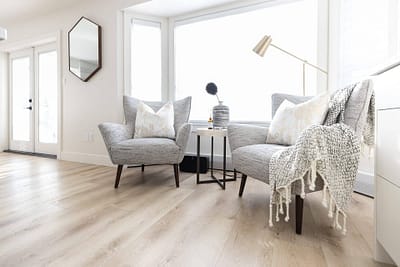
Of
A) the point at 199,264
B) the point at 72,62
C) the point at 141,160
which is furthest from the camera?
the point at 72,62

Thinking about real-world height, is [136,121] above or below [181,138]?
above

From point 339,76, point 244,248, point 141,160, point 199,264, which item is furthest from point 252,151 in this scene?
point 339,76

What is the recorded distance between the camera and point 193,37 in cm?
324

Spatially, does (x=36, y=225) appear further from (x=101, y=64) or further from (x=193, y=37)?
(x=193, y=37)

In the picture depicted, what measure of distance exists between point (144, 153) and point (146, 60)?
1674 mm

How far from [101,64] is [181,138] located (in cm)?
182

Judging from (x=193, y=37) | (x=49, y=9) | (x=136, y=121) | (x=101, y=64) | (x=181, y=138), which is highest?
(x=49, y=9)

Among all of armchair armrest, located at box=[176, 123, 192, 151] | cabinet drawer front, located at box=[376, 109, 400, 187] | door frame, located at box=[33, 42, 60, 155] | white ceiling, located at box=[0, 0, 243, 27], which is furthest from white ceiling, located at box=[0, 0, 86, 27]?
cabinet drawer front, located at box=[376, 109, 400, 187]

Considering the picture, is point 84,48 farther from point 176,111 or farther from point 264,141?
point 264,141

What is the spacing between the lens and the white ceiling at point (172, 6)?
2957 millimetres

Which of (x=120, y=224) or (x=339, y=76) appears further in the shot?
(x=339, y=76)

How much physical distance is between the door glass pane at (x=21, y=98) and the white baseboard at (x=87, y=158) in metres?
1.35

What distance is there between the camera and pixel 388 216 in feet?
3.07

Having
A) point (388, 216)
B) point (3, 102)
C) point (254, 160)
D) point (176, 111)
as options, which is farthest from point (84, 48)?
point (388, 216)
